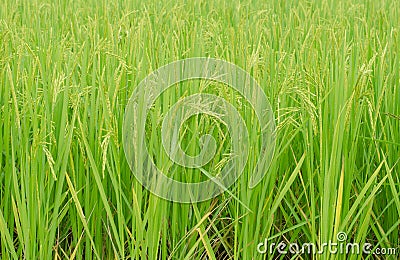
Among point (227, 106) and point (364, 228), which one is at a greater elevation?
point (227, 106)

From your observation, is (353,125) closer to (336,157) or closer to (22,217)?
(336,157)

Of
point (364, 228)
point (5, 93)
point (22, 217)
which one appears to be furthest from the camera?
point (5, 93)

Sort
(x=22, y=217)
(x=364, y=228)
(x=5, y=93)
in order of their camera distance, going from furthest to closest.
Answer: (x=5, y=93) < (x=364, y=228) < (x=22, y=217)

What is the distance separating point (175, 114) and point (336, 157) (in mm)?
368

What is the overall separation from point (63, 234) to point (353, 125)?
0.77m

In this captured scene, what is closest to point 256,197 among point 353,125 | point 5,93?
point 353,125

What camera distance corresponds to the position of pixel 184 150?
1345 mm

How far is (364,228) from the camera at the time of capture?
4.16 feet

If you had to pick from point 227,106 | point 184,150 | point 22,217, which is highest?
point 227,106

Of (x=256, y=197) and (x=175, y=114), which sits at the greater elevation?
(x=175, y=114)

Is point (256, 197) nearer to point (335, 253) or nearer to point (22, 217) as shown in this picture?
point (335, 253)

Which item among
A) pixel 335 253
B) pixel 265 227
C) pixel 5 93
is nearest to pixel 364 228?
pixel 335 253

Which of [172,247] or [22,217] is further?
[172,247]

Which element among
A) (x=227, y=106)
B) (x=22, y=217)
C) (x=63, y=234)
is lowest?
(x=63, y=234)
